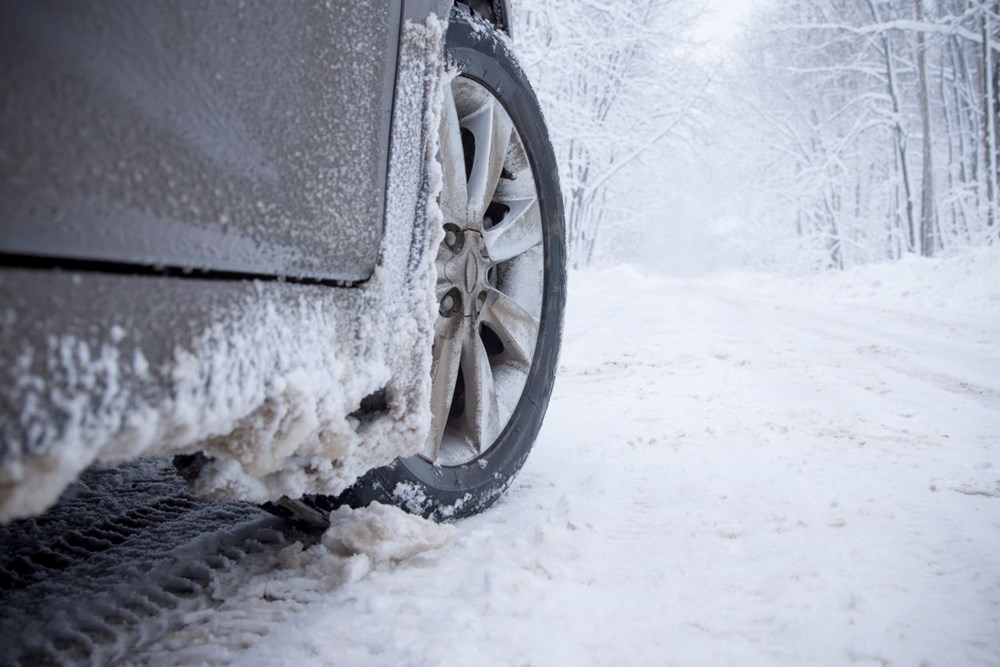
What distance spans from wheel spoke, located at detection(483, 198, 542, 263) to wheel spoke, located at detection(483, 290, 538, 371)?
0.13 m

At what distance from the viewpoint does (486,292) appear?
1.64m

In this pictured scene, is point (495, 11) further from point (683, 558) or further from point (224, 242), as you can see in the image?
point (683, 558)

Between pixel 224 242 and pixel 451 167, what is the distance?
823 millimetres

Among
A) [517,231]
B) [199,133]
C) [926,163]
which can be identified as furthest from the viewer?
[926,163]

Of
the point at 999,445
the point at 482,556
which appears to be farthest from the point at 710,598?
the point at 999,445

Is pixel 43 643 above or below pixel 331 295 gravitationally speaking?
below

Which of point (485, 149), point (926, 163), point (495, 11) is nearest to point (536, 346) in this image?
point (485, 149)

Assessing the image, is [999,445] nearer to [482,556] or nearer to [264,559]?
[482,556]

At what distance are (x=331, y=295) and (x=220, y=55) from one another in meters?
0.34

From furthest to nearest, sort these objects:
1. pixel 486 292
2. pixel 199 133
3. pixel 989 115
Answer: pixel 989 115 → pixel 486 292 → pixel 199 133

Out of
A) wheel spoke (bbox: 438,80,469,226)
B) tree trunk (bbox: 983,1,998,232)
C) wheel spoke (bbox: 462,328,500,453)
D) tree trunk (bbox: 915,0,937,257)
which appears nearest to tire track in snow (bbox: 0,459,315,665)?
wheel spoke (bbox: 462,328,500,453)

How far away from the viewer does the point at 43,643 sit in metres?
0.91

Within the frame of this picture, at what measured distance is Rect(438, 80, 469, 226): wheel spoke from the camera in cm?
137

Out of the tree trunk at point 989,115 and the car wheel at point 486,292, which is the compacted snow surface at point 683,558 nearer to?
the car wheel at point 486,292
